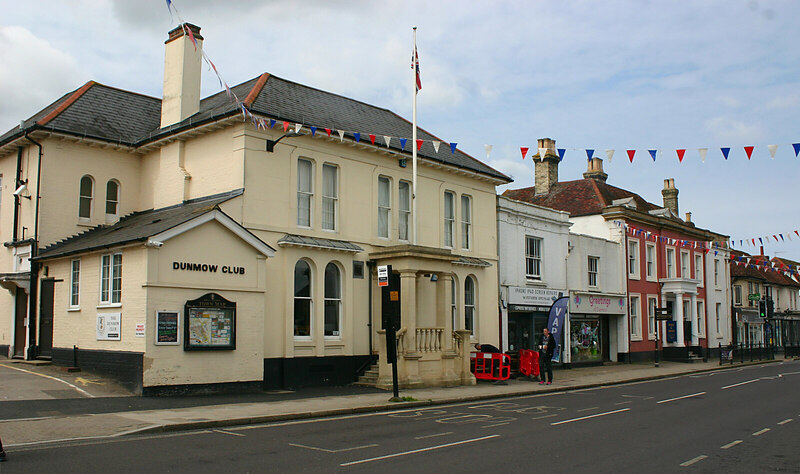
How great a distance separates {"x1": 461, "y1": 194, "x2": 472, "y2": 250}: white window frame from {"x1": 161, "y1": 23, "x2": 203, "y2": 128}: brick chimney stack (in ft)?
34.6

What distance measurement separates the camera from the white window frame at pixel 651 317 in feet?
128

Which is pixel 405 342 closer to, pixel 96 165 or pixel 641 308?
pixel 96 165

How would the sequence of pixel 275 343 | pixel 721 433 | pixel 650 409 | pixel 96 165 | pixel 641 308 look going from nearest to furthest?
pixel 721 433, pixel 650 409, pixel 275 343, pixel 96 165, pixel 641 308

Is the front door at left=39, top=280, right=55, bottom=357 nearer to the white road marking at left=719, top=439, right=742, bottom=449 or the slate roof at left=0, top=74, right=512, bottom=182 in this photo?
the slate roof at left=0, top=74, right=512, bottom=182

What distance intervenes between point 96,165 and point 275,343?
363 inches

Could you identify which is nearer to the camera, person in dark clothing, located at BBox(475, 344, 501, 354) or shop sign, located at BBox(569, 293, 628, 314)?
person in dark clothing, located at BBox(475, 344, 501, 354)

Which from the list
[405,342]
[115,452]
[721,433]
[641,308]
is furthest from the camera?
[641,308]

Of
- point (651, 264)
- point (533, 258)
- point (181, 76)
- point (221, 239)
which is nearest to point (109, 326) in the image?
point (221, 239)

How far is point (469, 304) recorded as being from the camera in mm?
27000

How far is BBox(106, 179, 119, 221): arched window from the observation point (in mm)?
23703

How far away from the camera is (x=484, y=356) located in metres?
24.0

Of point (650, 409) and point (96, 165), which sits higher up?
point (96, 165)

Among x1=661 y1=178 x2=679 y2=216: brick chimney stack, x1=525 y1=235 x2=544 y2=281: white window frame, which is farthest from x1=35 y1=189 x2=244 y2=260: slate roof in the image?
x1=661 y1=178 x2=679 y2=216: brick chimney stack

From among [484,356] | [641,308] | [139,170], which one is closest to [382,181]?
[484,356]
